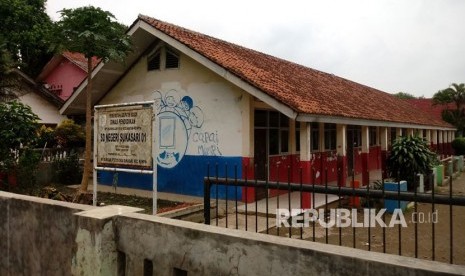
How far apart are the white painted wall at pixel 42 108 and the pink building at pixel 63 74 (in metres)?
3.74

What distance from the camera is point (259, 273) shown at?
8.74ft

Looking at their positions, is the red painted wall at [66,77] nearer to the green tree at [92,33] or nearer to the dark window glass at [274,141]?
the green tree at [92,33]

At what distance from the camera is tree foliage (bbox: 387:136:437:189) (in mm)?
13016

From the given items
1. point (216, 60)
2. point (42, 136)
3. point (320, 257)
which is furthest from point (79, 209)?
point (42, 136)

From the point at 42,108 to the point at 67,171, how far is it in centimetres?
987

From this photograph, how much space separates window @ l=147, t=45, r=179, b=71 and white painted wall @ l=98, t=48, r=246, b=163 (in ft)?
0.54

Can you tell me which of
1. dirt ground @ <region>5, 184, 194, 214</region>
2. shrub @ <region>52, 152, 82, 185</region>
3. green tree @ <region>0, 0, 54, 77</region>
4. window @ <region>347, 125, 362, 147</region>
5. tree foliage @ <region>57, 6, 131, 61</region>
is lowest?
dirt ground @ <region>5, 184, 194, 214</region>

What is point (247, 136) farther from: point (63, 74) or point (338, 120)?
point (63, 74)

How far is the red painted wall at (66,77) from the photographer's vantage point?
27.3 meters

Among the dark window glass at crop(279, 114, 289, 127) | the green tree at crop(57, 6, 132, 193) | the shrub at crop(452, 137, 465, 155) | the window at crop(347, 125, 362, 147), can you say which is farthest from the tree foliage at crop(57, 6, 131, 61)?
the shrub at crop(452, 137, 465, 155)

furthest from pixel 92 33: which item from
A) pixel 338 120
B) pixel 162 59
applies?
pixel 338 120

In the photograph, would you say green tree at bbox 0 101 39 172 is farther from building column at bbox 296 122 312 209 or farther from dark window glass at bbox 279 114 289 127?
building column at bbox 296 122 312 209

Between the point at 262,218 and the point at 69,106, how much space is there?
28.3 feet

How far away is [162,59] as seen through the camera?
1231 centimetres
